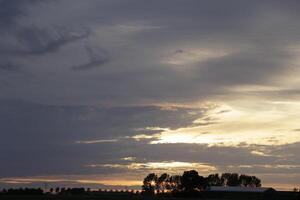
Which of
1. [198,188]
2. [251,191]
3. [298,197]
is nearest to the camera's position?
[298,197]

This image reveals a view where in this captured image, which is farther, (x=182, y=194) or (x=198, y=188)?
(x=198, y=188)

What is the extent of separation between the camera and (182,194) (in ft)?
507

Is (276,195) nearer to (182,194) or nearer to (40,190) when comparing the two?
(182,194)

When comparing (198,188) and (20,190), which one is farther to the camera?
(198,188)

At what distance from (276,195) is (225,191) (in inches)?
522

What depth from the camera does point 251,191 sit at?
151 meters

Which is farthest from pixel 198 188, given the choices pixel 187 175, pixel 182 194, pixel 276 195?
pixel 276 195

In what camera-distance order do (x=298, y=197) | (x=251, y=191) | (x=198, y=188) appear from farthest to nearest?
(x=198, y=188) < (x=251, y=191) < (x=298, y=197)

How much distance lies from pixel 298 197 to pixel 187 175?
1885 inches

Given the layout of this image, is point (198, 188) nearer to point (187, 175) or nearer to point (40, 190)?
point (187, 175)

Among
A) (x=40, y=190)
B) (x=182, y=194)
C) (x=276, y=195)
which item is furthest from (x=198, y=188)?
(x=40, y=190)

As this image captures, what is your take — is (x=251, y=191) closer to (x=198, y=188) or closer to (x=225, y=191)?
(x=225, y=191)

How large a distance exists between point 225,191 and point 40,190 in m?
49.3

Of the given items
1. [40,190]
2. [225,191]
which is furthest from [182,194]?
[40,190]
